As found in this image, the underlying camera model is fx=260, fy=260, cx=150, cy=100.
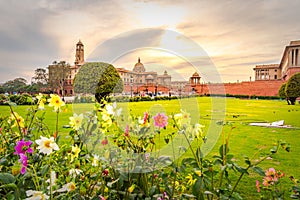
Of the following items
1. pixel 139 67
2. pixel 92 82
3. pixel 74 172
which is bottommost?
pixel 74 172

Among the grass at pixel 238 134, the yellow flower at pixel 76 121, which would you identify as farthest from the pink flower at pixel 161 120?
the yellow flower at pixel 76 121

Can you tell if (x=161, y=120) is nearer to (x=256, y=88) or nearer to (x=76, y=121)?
(x=76, y=121)

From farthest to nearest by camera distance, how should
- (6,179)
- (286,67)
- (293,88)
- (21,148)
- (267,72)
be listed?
(267,72) → (286,67) → (293,88) → (21,148) → (6,179)

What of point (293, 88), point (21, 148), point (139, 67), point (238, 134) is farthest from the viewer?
point (293, 88)

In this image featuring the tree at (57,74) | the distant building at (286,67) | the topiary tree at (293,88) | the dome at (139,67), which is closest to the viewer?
the dome at (139,67)

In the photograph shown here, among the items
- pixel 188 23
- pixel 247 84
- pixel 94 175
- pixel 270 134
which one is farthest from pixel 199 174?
pixel 247 84

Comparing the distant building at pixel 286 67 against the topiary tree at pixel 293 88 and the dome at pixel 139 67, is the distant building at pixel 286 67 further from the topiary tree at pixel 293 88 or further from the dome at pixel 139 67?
the dome at pixel 139 67

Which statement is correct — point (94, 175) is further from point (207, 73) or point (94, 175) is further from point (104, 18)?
point (104, 18)

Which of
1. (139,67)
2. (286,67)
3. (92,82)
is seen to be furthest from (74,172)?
(286,67)

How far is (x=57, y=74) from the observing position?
83.4 ft

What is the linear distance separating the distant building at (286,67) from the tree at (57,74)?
912 inches

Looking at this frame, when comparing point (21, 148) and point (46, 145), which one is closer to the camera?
point (46, 145)

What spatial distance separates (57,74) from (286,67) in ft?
87.7

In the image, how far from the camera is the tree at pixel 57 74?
82.0ft
